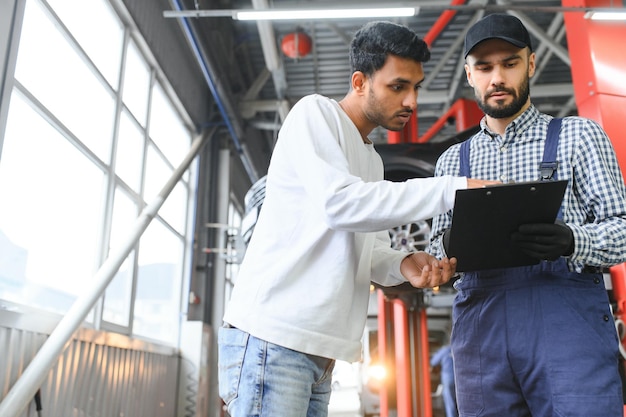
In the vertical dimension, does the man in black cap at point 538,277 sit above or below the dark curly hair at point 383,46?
below

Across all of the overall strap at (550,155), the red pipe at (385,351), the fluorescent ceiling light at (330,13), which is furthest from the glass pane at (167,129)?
the overall strap at (550,155)

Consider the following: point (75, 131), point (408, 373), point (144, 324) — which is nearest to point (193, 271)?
point (144, 324)

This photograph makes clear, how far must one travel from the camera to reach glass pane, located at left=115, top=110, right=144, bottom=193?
16.1 feet

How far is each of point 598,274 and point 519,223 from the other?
264 mm

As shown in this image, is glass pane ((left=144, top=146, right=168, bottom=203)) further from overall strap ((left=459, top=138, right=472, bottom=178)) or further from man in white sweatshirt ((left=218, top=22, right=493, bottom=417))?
man in white sweatshirt ((left=218, top=22, right=493, bottom=417))

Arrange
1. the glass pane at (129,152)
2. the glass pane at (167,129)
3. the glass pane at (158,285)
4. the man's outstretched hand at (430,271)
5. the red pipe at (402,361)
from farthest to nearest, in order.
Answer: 1. the glass pane at (167,129)
2. the glass pane at (158,285)
3. the glass pane at (129,152)
4. the red pipe at (402,361)
5. the man's outstretched hand at (430,271)

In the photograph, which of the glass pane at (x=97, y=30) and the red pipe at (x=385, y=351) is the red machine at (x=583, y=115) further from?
the glass pane at (x=97, y=30)

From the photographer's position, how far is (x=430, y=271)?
1.22 m

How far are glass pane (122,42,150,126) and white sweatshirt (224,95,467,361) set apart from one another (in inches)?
170

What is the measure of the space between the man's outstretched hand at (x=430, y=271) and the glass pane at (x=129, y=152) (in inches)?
157

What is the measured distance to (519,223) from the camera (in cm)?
113

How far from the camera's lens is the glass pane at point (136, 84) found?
203 inches

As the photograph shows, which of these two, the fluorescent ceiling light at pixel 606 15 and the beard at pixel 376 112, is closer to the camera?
the beard at pixel 376 112

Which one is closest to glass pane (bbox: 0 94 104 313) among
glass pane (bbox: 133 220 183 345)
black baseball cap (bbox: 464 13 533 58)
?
glass pane (bbox: 133 220 183 345)
